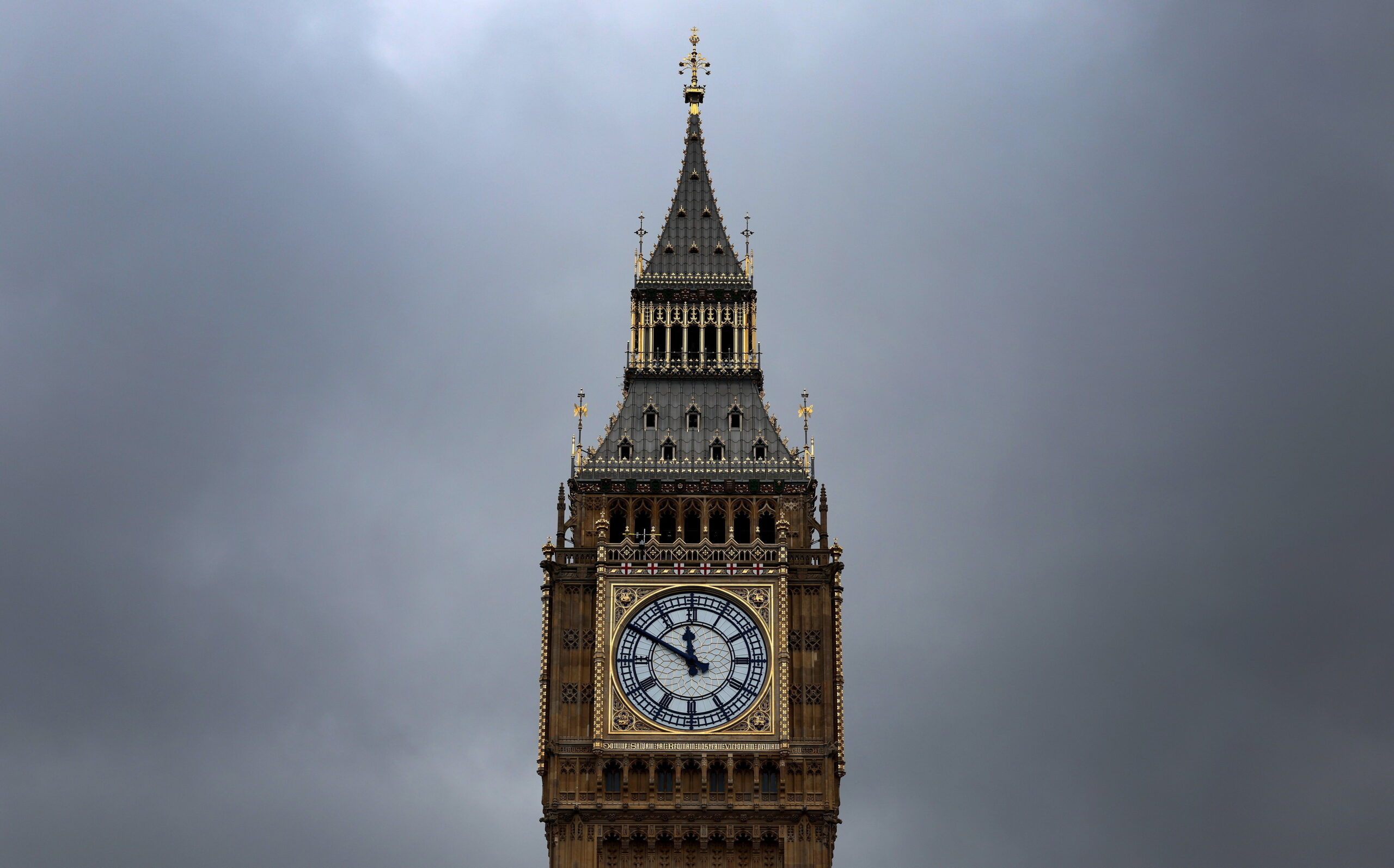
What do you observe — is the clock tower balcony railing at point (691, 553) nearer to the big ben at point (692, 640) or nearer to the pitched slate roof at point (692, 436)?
the big ben at point (692, 640)

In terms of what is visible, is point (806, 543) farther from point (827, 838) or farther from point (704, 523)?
point (827, 838)

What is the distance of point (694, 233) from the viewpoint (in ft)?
300

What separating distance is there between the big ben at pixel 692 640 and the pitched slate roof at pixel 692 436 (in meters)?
0.07

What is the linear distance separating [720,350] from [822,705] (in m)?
13.3

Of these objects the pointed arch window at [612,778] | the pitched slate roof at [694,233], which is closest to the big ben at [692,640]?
the pointed arch window at [612,778]

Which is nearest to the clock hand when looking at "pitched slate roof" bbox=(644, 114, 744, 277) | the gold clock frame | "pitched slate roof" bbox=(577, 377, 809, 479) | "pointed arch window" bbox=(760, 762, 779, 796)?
the gold clock frame

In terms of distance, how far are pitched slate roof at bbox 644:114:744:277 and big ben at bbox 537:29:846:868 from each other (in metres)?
3.44

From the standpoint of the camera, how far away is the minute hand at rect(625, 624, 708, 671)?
81500 mm

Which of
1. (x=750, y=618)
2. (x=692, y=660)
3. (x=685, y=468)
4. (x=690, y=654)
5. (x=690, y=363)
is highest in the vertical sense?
(x=690, y=363)

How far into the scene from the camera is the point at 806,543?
84.3 metres

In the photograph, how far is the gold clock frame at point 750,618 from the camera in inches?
3169

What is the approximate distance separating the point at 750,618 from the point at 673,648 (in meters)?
2.47

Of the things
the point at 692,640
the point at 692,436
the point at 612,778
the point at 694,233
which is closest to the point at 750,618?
the point at 692,640

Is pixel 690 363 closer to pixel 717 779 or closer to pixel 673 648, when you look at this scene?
pixel 673 648
